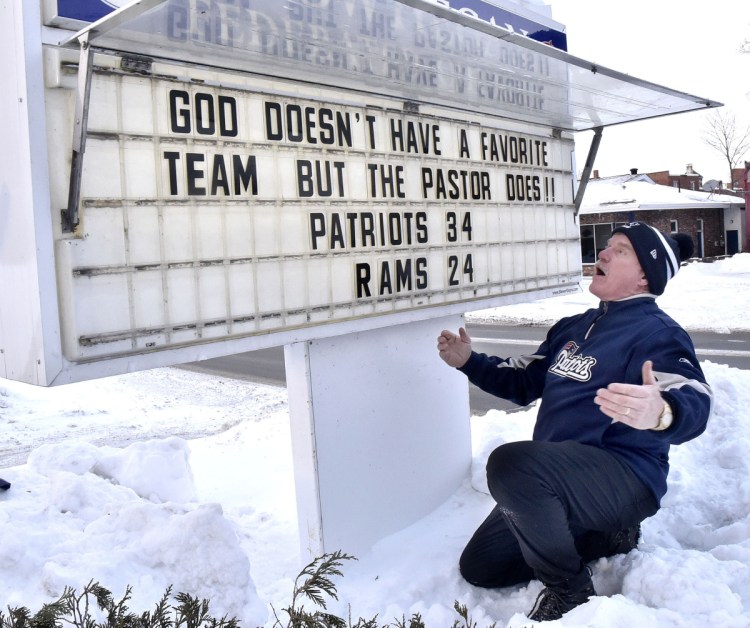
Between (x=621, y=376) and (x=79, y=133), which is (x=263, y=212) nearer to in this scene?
(x=79, y=133)

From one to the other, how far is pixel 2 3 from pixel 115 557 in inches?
104

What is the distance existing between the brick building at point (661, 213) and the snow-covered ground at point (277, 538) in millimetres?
24766

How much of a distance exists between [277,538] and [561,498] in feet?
7.91

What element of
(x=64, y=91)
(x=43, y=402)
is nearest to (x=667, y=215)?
(x=43, y=402)

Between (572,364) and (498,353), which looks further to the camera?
(498,353)

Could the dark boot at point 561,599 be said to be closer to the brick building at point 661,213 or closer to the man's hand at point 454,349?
the man's hand at point 454,349

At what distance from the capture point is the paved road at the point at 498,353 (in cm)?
1190

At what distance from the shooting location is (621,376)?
362 cm

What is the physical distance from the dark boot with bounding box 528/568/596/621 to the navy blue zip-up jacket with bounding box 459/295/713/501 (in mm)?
598

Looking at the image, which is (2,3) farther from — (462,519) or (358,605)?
(462,519)

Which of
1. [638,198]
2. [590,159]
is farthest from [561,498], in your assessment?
[638,198]

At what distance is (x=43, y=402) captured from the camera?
11156mm

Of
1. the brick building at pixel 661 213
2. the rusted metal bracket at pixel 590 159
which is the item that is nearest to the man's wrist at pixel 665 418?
the rusted metal bracket at pixel 590 159

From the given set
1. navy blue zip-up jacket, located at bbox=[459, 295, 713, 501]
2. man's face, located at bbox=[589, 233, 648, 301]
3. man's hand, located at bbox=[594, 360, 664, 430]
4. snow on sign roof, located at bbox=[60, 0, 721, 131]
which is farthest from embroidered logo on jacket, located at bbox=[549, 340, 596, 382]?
snow on sign roof, located at bbox=[60, 0, 721, 131]
